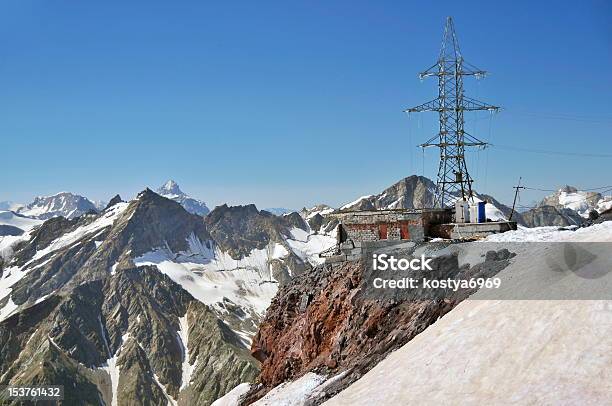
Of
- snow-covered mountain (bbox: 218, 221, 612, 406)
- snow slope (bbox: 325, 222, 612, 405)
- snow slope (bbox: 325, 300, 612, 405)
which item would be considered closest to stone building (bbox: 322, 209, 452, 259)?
snow-covered mountain (bbox: 218, 221, 612, 406)

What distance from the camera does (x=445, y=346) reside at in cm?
1606

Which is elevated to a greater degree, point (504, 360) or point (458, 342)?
point (458, 342)

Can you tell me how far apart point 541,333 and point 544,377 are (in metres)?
1.81

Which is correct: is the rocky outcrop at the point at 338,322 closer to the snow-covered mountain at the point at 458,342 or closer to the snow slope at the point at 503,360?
the snow-covered mountain at the point at 458,342

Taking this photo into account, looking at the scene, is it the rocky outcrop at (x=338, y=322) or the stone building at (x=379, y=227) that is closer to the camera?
the rocky outcrop at (x=338, y=322)

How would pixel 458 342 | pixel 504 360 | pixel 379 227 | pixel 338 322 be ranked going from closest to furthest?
pixel 504 360, pixel 458 342, pixel 338 322, pixel 379 227

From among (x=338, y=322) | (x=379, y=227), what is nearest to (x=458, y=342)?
(x=338, y=322)

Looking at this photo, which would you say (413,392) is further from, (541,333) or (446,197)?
(446,197)

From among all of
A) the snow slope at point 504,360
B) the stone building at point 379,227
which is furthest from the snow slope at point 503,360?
the stone building at point 379,227

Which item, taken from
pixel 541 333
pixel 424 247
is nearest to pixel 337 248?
pixel 424 247

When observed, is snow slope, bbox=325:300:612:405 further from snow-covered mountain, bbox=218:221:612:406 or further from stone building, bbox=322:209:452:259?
stone building, bbox=322:209:452:259

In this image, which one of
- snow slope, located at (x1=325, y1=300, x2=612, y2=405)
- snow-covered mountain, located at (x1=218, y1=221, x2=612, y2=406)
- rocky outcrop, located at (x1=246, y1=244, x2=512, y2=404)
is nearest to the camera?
snow slope, located at (x1=325, y1=300, x2=612, y2=405)

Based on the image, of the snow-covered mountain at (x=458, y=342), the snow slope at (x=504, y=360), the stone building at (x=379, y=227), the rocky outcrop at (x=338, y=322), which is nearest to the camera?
the snow slope at (x=504, y=360)

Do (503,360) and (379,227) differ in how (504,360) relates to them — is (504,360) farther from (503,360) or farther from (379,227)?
(379,227)
